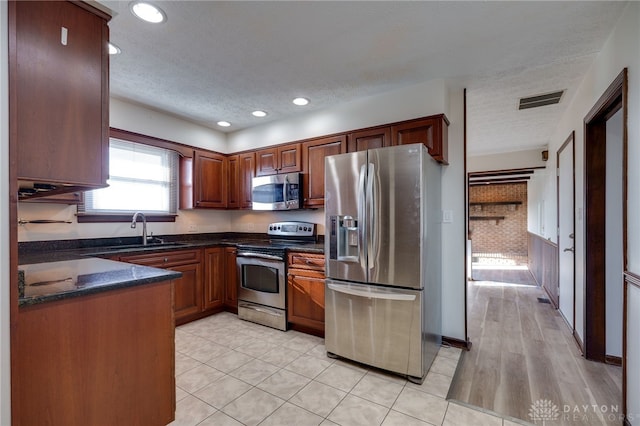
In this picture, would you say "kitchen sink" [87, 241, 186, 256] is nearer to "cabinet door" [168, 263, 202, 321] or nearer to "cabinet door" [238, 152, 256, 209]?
"cabinet door" [168, 263, 202, 321]

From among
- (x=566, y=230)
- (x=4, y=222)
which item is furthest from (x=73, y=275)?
(x=566, y=230)

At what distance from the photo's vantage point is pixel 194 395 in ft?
6.75

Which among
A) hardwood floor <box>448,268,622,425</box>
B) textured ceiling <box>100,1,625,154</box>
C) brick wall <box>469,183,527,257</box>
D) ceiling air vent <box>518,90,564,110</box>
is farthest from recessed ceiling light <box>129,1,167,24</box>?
brick wall <box>469,183,527,257</box>

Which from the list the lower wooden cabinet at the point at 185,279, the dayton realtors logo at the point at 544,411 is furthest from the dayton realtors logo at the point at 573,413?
the lower wooden cabinet at the point at 185,279

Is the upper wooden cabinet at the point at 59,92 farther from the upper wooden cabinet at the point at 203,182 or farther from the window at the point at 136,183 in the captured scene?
the upper wooden cabinet at the point at 203,182

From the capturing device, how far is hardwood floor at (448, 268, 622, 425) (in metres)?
1.94

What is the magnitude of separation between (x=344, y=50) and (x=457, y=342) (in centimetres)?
269

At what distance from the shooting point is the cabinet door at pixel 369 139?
2.96m

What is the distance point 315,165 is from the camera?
346cm

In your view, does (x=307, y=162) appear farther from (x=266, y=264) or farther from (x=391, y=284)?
(x=391, y=284)

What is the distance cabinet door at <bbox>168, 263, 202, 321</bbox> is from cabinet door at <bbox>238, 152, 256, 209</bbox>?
1.04 meters

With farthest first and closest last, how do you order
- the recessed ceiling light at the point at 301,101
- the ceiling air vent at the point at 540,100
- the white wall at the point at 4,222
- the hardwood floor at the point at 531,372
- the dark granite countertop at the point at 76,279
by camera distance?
the recessed ceiling light at the point at 301,101 → the ceiling air vent at the point at 540,100 → the hardwood floor at the point at 531,372 → the dark granite countertop at the point at 76,279 → the white wall at the point at 4,222

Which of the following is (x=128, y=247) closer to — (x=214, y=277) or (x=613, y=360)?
(x=214, y=277)

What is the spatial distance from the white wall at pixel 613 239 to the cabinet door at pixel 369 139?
1780 millimetres
